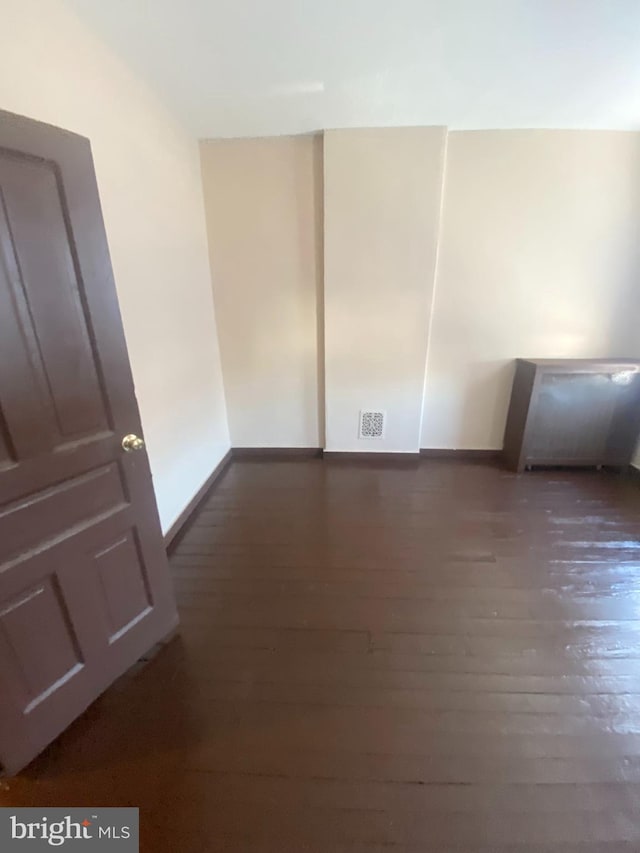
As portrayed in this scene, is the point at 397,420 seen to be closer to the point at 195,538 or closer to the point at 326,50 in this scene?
the point at 195,538

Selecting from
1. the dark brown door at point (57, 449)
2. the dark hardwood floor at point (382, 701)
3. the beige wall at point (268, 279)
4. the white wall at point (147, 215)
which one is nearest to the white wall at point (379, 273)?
the beige wall at point (268, 279)

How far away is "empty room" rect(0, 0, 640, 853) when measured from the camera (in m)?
1.22

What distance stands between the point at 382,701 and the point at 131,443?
1.38 meters

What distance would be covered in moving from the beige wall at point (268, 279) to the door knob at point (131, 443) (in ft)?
6.27

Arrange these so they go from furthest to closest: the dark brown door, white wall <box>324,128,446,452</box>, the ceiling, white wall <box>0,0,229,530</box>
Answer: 1. white wall <box>324,128,446,452</box>
2. the ceiling
3. white wall <box>0,0,229,530</box>
4. the dark brown door

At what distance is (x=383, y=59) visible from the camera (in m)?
1.85

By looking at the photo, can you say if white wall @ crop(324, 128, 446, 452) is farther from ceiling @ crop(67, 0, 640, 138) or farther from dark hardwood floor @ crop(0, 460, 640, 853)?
dark hardwood floor @ crop(0, 460, 640, 853)

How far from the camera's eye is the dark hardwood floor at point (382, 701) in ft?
3.92

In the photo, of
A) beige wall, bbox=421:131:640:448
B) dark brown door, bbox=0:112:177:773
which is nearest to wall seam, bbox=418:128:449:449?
beige wall, bbox=421:131:640:448

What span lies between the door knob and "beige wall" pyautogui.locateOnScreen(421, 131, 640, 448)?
8.05 ft

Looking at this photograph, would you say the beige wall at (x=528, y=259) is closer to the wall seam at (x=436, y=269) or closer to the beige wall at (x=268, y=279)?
the wall seam at (x=436, y=269)

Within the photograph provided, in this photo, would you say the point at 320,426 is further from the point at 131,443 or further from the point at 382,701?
the point at 382,701

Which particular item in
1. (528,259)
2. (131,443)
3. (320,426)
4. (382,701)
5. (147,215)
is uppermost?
(147,215)

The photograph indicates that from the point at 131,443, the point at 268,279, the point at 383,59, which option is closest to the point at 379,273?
the point at 268,279
